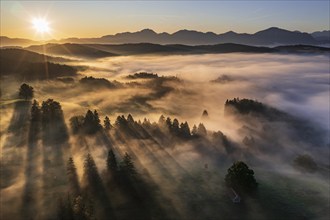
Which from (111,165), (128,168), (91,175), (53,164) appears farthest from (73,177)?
(128,168)

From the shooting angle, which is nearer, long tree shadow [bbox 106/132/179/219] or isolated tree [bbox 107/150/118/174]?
long tree shadow [bbox 106/132/179/219]

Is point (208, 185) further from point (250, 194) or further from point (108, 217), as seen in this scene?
point (108, 217)

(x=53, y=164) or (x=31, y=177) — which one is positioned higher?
(x=53, y=164)

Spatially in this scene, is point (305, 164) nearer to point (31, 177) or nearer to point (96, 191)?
point (96, 191)

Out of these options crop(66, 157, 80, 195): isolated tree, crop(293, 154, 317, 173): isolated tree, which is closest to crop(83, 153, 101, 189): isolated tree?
crop(66, 157, 80, 195): isolated tree

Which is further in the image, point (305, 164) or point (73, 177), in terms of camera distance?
point (305, 164)

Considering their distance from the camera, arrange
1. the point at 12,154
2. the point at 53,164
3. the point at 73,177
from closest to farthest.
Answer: the point at 73,177 → the point at 53,164 → the point at 12,154

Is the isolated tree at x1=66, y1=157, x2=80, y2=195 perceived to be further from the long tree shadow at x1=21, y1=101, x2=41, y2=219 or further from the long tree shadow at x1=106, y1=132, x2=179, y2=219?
the long tree shadow at x1=106, y1=132, x2=179, y2=219

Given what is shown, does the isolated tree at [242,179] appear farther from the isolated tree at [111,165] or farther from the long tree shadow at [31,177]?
the long tree shadow at [31,177]

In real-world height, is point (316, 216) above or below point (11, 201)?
below

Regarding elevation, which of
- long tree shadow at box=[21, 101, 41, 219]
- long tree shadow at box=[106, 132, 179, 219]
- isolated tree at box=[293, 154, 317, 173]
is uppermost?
long tree shadow at box=[21, 101, 41, 219]

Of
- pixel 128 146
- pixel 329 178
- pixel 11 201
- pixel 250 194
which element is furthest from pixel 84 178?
pixel 329 178
